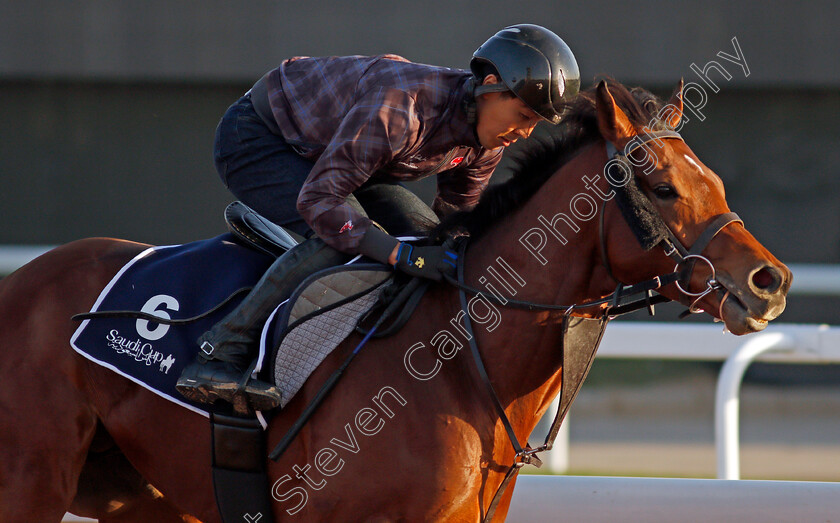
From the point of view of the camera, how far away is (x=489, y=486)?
234 cm

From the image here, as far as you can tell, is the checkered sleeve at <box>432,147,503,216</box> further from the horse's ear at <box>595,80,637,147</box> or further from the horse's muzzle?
the horse's muzzle

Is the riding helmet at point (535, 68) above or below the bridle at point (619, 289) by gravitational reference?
above

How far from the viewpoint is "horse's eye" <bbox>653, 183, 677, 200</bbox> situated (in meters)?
2.22

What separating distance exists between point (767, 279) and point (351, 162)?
1.11m

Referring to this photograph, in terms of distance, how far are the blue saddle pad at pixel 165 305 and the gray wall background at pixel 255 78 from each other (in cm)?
703

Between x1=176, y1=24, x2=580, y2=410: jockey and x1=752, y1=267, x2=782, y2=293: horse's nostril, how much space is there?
0.73 m

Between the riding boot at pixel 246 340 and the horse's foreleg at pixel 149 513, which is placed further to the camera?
the horse's foreleg at pixel 149 513

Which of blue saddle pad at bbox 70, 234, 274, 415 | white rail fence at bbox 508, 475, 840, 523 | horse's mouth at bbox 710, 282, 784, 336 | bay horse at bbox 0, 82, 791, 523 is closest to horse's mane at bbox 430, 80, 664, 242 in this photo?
bay horse at bbox 0, 82, 791, 523

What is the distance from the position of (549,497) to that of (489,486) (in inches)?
44.2

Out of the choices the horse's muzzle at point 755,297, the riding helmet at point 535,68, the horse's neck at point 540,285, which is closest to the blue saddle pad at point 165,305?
the horse's neck at point 540,285

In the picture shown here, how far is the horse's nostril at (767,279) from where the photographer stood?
6.87 feet

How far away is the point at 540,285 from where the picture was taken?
239 cm

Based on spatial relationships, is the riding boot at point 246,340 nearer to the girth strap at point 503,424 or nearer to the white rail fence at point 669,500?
the girth strap at point 503,424

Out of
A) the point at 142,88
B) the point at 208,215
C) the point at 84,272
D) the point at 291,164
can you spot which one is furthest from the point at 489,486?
the point at 142,88
